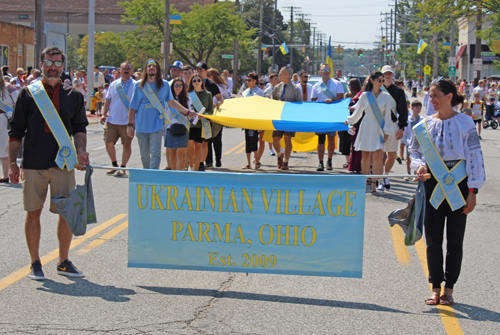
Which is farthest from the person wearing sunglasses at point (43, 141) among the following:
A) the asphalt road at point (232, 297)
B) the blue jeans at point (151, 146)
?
the blue jeans at point (151, 146)

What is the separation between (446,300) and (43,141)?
11.9 ft

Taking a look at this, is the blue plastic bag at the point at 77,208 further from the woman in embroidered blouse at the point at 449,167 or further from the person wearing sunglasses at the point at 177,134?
the person wearing sunglasses at the point at 177,134

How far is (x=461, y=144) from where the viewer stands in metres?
5.00

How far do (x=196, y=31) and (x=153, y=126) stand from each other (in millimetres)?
41809

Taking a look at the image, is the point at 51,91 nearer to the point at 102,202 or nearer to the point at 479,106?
the point at 102,202

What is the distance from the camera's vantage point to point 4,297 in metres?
5.11

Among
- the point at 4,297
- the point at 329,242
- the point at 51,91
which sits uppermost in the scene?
the point at 51,91

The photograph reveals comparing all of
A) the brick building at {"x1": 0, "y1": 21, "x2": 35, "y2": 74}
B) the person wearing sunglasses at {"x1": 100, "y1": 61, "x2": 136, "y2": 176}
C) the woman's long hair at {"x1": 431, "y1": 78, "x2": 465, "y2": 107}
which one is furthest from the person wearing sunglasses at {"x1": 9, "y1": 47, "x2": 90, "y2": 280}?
the brick building at {"x1": 0, "y1": 21, "x2": 35, "y2": 74}

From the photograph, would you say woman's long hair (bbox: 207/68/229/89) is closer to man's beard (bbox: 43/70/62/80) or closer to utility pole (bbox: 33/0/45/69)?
man's beard (bbox: 43/70/62/80)

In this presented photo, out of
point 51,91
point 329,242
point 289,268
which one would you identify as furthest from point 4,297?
point 329,242

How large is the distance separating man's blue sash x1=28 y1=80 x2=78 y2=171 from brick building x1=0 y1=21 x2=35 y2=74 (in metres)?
39.9

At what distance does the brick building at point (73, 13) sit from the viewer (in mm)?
97125

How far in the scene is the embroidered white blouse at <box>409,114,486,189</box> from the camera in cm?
496

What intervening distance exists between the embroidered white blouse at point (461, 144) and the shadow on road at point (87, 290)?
2.79m
